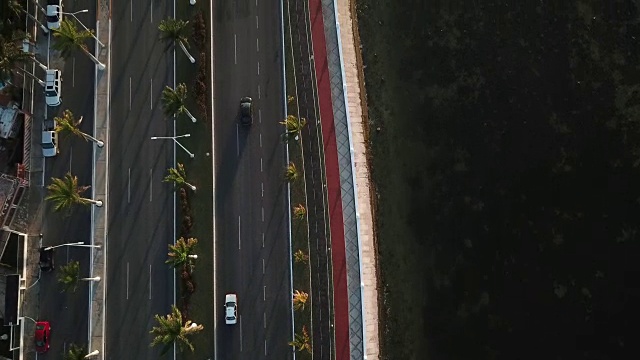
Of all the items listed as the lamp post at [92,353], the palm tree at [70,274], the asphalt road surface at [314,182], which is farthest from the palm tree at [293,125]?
the lamp post at [92,353]

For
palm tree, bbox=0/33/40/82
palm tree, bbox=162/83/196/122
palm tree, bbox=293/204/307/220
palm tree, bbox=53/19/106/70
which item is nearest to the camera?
palm tree, bbox=0/33/40/82

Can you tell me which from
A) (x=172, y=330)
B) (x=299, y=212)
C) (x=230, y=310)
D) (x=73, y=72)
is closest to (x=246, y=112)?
(x=299, y=212)

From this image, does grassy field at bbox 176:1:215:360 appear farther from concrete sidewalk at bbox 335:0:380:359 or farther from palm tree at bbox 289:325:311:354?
concrete sidewalk at bbox 335:0:380:359

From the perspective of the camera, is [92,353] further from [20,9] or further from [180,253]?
[20,9]

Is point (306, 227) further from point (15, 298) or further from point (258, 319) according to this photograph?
point (15, 298)

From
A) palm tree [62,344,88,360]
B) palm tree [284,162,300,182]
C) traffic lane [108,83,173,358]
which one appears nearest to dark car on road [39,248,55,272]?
traffic lane [108,83,173,358]
